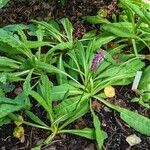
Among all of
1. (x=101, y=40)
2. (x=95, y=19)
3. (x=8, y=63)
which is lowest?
(x=8, y=63)

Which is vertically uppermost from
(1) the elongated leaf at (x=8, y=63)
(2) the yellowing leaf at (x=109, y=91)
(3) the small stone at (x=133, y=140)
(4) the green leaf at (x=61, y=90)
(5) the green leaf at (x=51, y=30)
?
(5) the green leaf at (x=51, y=30)

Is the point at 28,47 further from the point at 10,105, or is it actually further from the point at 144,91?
the point at 144,91

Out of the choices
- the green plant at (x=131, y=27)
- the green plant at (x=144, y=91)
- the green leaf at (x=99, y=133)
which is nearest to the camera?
the green leaf at (x=99, y=133)

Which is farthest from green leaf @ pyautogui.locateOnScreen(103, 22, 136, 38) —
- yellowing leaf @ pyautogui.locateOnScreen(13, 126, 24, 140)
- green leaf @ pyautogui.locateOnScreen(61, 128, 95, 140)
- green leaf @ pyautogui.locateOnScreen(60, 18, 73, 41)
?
yellowing leaf @ pyautogui.locateOnScreen(13, 126, 24, 140)

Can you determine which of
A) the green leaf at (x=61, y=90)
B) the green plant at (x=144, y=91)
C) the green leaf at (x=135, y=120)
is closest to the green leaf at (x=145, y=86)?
the green plant at (x=144, y=91)

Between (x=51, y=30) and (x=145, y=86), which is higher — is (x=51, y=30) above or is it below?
above

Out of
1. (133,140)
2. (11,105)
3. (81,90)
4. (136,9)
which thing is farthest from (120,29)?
(11,105)

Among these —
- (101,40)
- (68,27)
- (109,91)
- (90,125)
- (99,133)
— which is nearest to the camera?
(99,133)

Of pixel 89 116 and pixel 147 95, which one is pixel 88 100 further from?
pixel 147 95

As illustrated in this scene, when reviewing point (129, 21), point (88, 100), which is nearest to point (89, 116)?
point (88, 100)

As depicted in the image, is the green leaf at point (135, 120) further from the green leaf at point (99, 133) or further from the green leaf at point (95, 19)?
the green leaf at point (95, 19)
